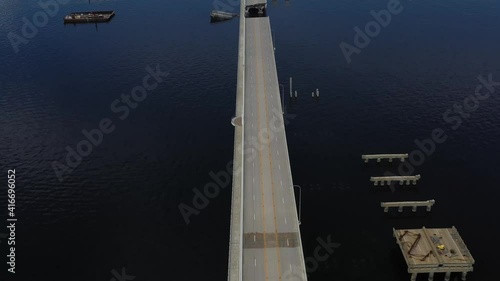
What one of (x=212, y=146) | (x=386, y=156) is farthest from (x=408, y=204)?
(x=212, y=146)

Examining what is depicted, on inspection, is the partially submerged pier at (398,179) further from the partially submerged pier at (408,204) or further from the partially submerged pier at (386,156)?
the partially submerged pier at (408,204)

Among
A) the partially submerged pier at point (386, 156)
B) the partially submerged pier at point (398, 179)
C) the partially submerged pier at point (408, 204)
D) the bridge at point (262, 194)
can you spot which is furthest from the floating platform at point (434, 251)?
the partially submerged pier at point (386, 156)

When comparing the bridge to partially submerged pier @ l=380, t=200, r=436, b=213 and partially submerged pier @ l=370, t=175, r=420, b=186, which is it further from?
partially submerged pier @ l=380, t=200, r=436, b=213

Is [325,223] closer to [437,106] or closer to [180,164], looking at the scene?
[180,164]

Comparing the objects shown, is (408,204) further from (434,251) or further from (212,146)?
(212,146)

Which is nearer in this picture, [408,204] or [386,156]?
[408,204]

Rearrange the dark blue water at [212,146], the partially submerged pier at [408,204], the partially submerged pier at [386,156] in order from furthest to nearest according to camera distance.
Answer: the partially submerged pier at [386,156] < the partially submerged pier at [408,204] < the dark blue water at [212,146]

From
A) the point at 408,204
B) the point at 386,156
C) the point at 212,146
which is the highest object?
the point at 386,156
